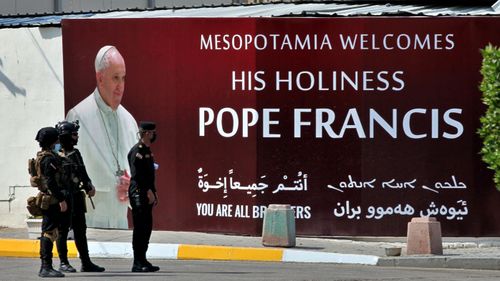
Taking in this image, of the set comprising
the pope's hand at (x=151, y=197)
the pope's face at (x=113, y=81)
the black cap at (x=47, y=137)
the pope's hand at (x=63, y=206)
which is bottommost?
the pope's hand at (x=63, y=206)

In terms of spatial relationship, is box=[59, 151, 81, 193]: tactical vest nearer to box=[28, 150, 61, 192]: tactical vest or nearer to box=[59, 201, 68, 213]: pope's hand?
box=[28, 150, 61, 192]: tactical vest

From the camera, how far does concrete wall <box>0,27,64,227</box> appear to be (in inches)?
930

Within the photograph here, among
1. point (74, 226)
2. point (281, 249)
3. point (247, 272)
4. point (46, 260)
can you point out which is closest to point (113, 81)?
point (281, 249)

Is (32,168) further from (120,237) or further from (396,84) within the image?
(396,84)

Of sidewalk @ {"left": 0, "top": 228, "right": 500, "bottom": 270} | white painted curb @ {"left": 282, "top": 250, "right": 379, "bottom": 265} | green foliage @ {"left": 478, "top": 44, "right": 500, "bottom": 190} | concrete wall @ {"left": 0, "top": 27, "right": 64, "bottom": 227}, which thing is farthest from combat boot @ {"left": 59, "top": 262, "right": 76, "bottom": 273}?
concrete wall @ {"left": 0, "top": 27, "right": 64, "bottom": 227}

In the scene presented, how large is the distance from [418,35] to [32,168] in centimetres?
710

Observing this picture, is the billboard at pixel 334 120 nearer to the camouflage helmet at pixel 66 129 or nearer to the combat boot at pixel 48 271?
the camouflage helmet at pixel 66 129

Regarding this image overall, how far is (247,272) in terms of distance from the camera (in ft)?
55.1

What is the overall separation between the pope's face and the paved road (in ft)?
12.5

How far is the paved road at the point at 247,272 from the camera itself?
15.9 metres

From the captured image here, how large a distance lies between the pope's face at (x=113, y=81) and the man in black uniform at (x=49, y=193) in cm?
595

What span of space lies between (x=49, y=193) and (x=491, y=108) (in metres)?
6.96

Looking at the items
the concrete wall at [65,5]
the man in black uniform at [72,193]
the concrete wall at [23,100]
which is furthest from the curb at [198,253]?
the concrete wall at [65,5]

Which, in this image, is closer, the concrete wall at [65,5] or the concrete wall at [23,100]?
the concrete wall at [23,100]
